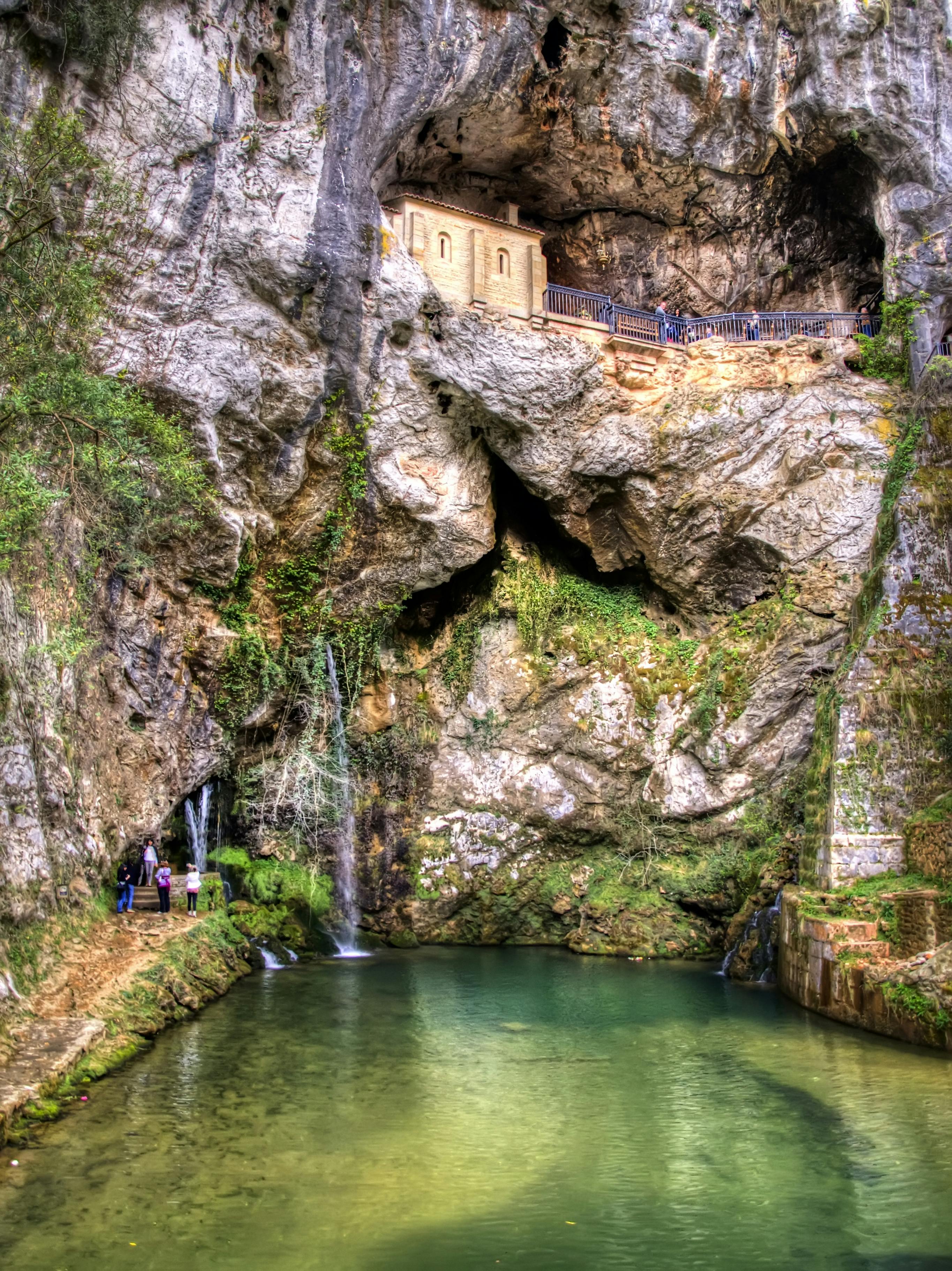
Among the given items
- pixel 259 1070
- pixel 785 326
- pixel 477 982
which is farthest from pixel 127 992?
pixel 785 326

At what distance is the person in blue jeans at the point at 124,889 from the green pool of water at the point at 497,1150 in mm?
2489

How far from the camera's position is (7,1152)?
9164 millimetres

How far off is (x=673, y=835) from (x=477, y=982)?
6.12m

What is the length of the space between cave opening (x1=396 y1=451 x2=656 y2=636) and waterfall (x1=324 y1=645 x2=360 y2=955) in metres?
2.68

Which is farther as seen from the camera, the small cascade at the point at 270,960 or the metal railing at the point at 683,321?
the metal railing at the point at 683,321

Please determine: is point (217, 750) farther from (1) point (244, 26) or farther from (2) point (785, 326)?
(2) point (785, 326)

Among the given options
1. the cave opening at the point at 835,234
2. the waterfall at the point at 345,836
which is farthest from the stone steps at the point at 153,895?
the cave opening at the point at 835,234

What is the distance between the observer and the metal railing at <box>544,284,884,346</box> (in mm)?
24062

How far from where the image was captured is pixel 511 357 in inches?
848

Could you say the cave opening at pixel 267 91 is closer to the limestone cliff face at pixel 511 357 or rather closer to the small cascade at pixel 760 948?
the limestone cliff face at pixel 511 357

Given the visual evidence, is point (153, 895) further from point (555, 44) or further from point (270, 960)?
point (555, 44)

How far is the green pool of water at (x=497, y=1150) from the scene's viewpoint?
25.6 feet

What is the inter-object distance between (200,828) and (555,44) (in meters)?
18.6

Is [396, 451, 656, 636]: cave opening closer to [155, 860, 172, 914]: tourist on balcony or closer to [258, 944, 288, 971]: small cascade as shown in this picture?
[258, 944, 288, 971]: small cascade
